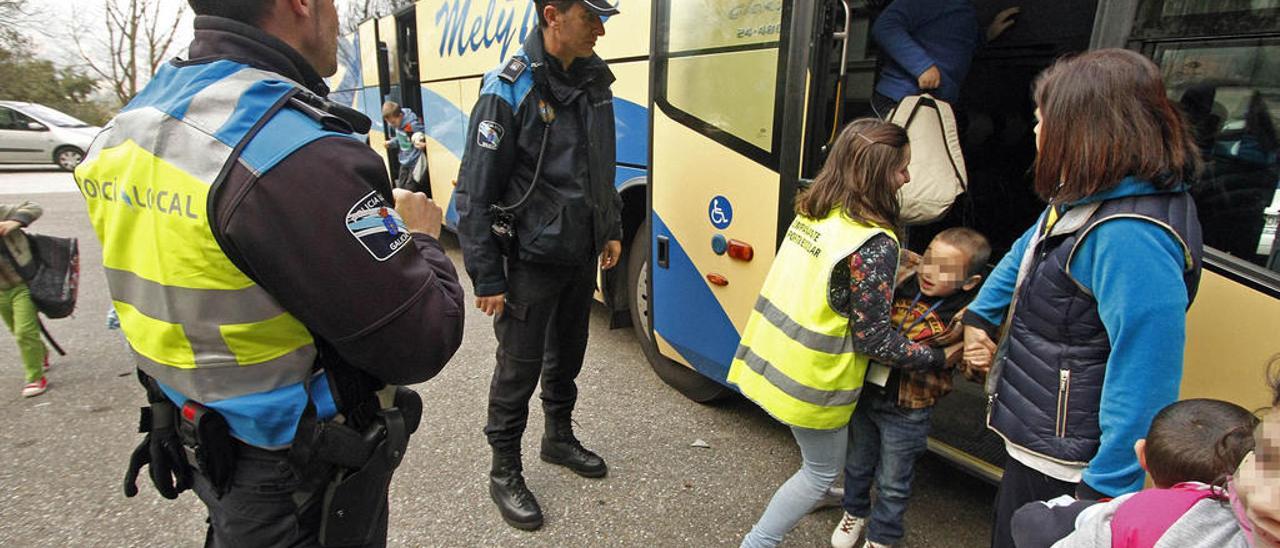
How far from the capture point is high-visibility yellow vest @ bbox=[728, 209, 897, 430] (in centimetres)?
184

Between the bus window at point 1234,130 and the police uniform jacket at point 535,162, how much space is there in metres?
1.76

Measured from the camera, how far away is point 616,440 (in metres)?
3.24

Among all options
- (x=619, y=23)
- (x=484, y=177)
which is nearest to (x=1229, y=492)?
(x=484, y=177)

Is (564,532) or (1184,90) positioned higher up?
(1184,90)

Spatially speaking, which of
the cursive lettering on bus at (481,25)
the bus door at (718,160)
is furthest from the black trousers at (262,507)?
the cursive lettering on bus at (481,25)

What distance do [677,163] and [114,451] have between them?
3031 millimetres

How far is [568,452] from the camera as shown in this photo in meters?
2.94

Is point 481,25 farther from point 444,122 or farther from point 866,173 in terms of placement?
point 866,173

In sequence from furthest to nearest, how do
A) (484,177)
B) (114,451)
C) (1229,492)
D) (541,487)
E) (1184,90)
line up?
(114,451) < (541,487) < (484,177) < (1184,90) < (1229,492)

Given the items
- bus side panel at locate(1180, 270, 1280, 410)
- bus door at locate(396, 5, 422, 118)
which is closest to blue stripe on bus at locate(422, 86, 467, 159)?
bus door at locate(396, 5, 422, 118)

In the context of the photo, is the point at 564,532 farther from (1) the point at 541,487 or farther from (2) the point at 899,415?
(2) the point at 899,415

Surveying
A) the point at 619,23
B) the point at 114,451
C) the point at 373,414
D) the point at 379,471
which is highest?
the point at 619,23

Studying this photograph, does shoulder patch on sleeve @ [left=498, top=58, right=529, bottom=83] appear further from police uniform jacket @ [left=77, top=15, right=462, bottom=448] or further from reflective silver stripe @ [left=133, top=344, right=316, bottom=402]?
reflective silver stripe @ [left=133, top=344, right=316, bottom=402]

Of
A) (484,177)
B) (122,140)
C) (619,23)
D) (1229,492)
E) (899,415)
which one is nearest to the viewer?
(1229,492)
